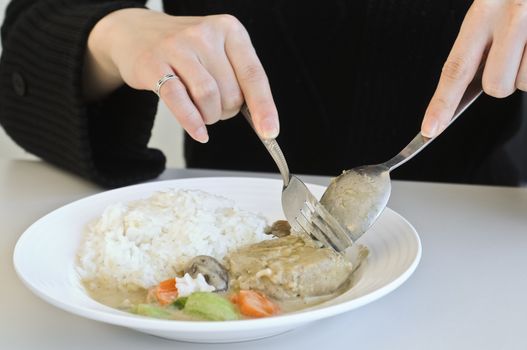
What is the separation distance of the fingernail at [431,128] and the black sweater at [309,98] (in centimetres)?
60

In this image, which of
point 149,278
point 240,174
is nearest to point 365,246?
point 149,278

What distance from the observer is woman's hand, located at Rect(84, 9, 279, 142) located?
3.33 feet

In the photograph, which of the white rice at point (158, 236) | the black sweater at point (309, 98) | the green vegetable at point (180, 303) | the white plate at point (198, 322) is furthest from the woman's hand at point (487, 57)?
the black sweater at point (309, 98)

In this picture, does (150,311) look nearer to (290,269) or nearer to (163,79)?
(290,269)

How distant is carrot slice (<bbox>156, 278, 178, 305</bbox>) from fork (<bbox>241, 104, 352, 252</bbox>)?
203mm

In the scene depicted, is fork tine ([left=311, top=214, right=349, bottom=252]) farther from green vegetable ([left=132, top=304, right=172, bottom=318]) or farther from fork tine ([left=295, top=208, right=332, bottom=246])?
green vegetable ([left=132, top=304, right=172, bottom=318])

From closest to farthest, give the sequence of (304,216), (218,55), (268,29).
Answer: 1. (304,216)
2. (218,55)
3. (268,29)

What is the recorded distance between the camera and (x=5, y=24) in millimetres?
1572

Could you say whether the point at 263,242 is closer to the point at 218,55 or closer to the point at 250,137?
the point at 218,55

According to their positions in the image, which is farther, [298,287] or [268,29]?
[268,29]

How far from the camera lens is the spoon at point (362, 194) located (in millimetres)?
959

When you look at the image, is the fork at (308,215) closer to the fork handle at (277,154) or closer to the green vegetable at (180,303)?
the fork handle at (277,154)

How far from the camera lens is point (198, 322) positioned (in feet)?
2.25

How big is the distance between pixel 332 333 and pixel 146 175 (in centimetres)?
67
